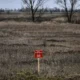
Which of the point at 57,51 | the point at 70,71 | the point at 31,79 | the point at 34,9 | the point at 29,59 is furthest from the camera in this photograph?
the point at 34,9

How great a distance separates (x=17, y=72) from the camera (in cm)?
1466

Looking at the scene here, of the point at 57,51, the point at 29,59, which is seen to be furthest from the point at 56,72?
the point at 57,51

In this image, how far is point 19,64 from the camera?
17.2 metres

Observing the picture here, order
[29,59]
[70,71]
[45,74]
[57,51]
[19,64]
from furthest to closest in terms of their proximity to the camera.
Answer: [57,51] < [29,59] < [19,64] < [70,71] < [45,74]

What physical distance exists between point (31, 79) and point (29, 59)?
5265mm

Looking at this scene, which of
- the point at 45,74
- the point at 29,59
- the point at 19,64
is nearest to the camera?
the point at 45,74

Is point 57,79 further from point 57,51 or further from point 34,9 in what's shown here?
point 34,9

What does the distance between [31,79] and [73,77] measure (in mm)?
1619

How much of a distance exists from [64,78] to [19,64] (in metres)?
3.80

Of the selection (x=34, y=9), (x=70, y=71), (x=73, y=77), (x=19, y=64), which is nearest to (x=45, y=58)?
(x=19, y=64)

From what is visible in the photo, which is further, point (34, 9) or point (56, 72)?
point (34, 9)

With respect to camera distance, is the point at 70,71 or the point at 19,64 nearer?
the point at 70,71

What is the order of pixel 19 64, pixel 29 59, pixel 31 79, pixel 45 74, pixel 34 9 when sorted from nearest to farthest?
pixel 31 79 → pixel 45 74 → pixel 19 64 → pixel 29 59 → pixel 34 9

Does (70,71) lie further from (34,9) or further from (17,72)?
(34,9)
